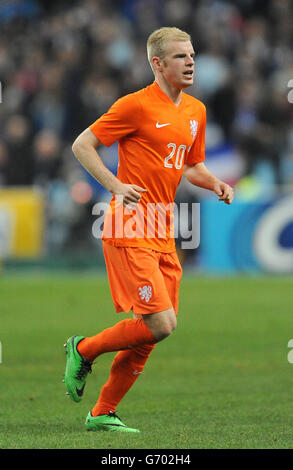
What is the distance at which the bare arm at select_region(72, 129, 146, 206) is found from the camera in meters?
5.49

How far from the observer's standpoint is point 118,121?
5.75 metres

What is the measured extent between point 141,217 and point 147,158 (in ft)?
1.14

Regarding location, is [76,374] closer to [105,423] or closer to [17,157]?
[105,423]

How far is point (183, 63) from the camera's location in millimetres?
5816

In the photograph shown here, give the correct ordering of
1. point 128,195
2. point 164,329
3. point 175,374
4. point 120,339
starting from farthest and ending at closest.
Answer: point 175,374
point 120,339
point 164,329
point 128,195

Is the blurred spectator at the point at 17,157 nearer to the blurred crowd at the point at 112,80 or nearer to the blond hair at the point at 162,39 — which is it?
the blurred crowd at the point at 112,80

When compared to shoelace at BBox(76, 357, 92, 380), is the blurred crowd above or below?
above

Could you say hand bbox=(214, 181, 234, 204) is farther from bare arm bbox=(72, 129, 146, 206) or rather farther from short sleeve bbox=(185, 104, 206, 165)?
bare arm bbox=(72, 129, 146, 206)

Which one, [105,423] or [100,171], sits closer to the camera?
[100,171]

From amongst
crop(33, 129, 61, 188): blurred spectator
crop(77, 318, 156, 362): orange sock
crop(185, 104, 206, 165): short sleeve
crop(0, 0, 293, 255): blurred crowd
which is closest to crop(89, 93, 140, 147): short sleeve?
crop(185, 104, 206, 165): short sleeve

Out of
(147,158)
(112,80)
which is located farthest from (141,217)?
(112,80)

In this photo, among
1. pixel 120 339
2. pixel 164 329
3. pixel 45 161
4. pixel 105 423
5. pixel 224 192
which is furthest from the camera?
pixel 45 161

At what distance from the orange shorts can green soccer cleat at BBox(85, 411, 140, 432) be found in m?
0.65

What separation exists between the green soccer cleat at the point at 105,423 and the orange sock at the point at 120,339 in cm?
34
